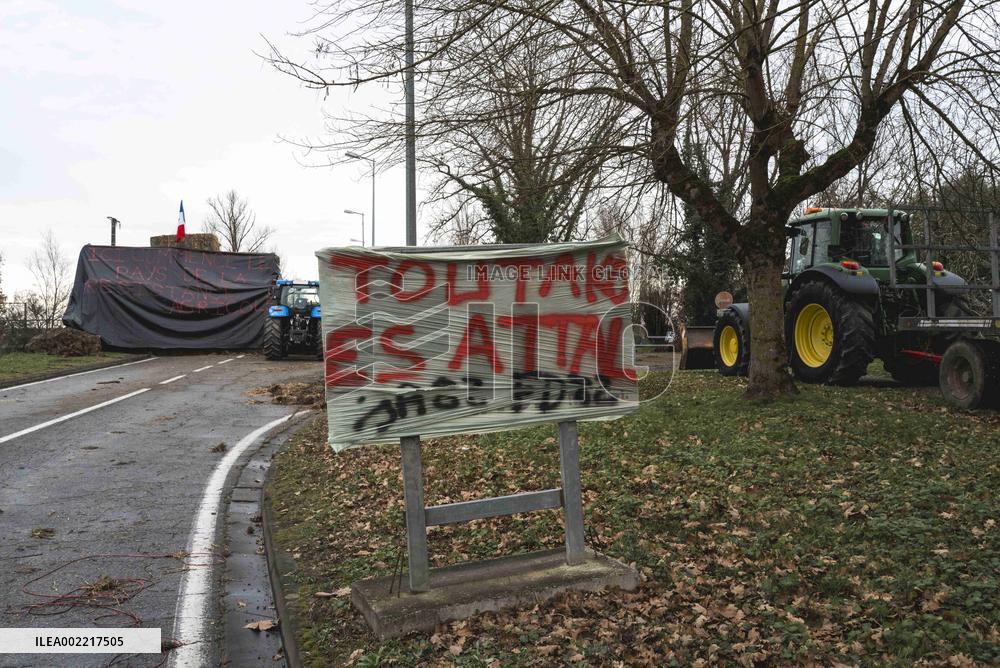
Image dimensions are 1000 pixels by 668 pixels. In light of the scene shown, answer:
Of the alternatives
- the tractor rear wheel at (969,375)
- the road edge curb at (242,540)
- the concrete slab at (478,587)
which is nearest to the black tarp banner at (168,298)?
the road edge curb at (242,540)

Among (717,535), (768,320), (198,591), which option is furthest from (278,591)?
(768,320)

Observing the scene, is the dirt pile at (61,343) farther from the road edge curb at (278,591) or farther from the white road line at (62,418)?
the road edge curb at (278,591)

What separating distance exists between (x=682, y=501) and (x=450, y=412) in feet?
8.78

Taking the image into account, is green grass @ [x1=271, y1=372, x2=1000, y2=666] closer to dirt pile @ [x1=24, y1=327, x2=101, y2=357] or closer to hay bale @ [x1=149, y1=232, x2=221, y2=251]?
dirt pile @ [x1=24, y1=327, x2=101, y2=357]

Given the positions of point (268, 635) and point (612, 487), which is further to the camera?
point (612, 487)

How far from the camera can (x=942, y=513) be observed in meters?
5.55

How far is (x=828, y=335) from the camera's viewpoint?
1241cm

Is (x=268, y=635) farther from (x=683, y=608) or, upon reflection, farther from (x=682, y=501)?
(x=682, y=501)

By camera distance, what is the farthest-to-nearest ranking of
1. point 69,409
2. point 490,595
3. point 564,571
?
point 69,409 < point 564,571 < point 490,595

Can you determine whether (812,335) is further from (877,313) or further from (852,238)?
(852,238)

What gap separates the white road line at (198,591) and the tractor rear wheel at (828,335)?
324 inches

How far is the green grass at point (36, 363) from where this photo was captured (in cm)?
1839

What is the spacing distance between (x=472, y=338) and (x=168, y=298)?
2652cm

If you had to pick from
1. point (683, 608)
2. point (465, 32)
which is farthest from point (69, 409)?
point (683, 608)
